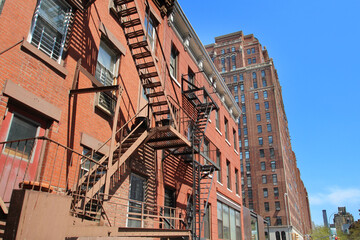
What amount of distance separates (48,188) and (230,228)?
1734cm

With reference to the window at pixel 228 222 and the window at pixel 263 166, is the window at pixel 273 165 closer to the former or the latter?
the window at pixel 263 166

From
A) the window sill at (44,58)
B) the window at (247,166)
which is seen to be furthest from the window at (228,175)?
the window at (247,166)

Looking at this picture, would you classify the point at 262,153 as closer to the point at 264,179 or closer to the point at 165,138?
the point at 264,179

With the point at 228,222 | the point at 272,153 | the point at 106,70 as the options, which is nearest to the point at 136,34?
the point at 106,70

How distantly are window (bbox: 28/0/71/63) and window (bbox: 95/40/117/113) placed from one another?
1.65 meters

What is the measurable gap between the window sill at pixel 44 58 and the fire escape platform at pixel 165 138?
3.58 metres

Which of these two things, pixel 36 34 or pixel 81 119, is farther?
pixel 81 119

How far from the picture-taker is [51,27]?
8.31m

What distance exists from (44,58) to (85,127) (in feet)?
7.36

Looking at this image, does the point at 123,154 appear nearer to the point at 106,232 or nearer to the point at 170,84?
the point at 106,232

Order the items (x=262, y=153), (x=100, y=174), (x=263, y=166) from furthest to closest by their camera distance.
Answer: (x=262, y=153), (x=263, y=166), (x=100, y=174)

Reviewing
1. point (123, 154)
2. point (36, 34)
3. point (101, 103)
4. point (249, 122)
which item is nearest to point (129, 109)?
point (101, 103)

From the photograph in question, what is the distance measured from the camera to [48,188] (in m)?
5.25

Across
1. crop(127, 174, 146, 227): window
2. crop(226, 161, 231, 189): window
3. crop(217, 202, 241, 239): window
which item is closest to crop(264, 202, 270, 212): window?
crop(217, 202, 241, 239): window
